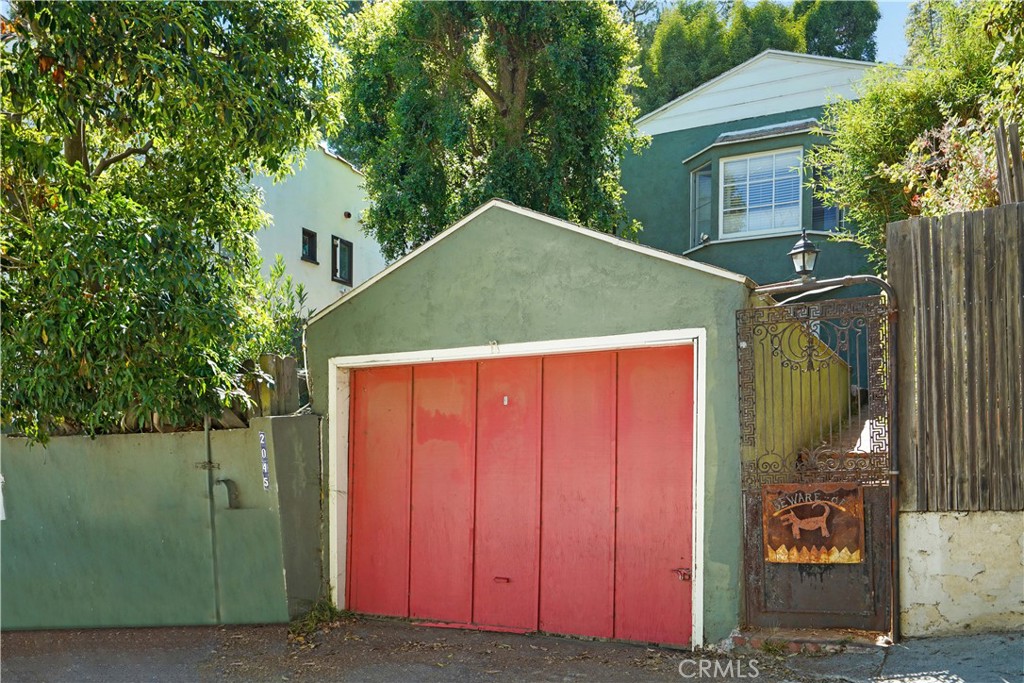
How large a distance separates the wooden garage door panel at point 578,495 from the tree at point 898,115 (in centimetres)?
572

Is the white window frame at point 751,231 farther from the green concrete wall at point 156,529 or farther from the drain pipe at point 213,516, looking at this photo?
the drain pipe at point 213,516

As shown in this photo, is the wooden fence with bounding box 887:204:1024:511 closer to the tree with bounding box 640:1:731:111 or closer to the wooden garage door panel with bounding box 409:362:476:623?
the wooden garage door panel with bounding box 409:362:476:623

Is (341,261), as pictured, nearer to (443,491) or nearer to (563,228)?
(443,491)

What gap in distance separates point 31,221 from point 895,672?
7442 millimetres

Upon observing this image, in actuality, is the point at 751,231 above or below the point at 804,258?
above

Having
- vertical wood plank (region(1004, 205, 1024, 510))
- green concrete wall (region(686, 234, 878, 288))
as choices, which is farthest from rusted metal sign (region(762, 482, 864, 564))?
green concrete wall (region(686, 234, 878, 288))

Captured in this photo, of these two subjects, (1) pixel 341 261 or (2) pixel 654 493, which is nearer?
(2) pixel 654 493

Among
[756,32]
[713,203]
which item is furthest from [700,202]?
[756,32]

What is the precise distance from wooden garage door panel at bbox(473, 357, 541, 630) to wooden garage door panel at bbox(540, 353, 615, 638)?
4.3 inches

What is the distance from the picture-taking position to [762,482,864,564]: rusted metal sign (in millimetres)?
5980

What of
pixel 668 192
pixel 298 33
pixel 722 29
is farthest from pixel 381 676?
pixel 722 29

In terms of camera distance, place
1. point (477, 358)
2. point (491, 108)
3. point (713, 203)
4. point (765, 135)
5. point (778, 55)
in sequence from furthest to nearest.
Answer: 1. point (778, 55)
2. point (713, 203)
3. point (765, 135)
4. point (491, 108)
5. point (477, 358)

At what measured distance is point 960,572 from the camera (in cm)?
566

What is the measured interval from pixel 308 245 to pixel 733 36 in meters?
11.0
